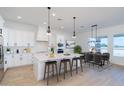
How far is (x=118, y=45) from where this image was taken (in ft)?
20.6

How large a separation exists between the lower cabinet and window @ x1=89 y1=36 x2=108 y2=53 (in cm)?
528

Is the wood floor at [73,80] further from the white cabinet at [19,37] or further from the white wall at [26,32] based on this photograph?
the white wall at [26,32]

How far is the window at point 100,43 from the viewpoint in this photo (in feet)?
23.2

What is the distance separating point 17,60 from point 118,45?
6.80 m

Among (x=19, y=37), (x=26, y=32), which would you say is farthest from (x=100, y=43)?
(x=19, y=37)

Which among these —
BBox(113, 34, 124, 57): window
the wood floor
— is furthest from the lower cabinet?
BBox(113, 34, 124, 57): window

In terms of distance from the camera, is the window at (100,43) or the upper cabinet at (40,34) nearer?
the upper cabinet at (40,34)

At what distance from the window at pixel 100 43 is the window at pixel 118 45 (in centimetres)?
65

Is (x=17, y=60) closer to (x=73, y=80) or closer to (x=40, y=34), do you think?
(x=40, y=34)

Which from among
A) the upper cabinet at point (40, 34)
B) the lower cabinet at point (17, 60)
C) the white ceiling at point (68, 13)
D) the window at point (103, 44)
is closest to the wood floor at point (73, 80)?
the lower cabinet at point (17, 60)

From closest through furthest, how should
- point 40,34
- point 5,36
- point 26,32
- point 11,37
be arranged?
point 5,36 → point 11,37 → point 26,32 → point 40,34
